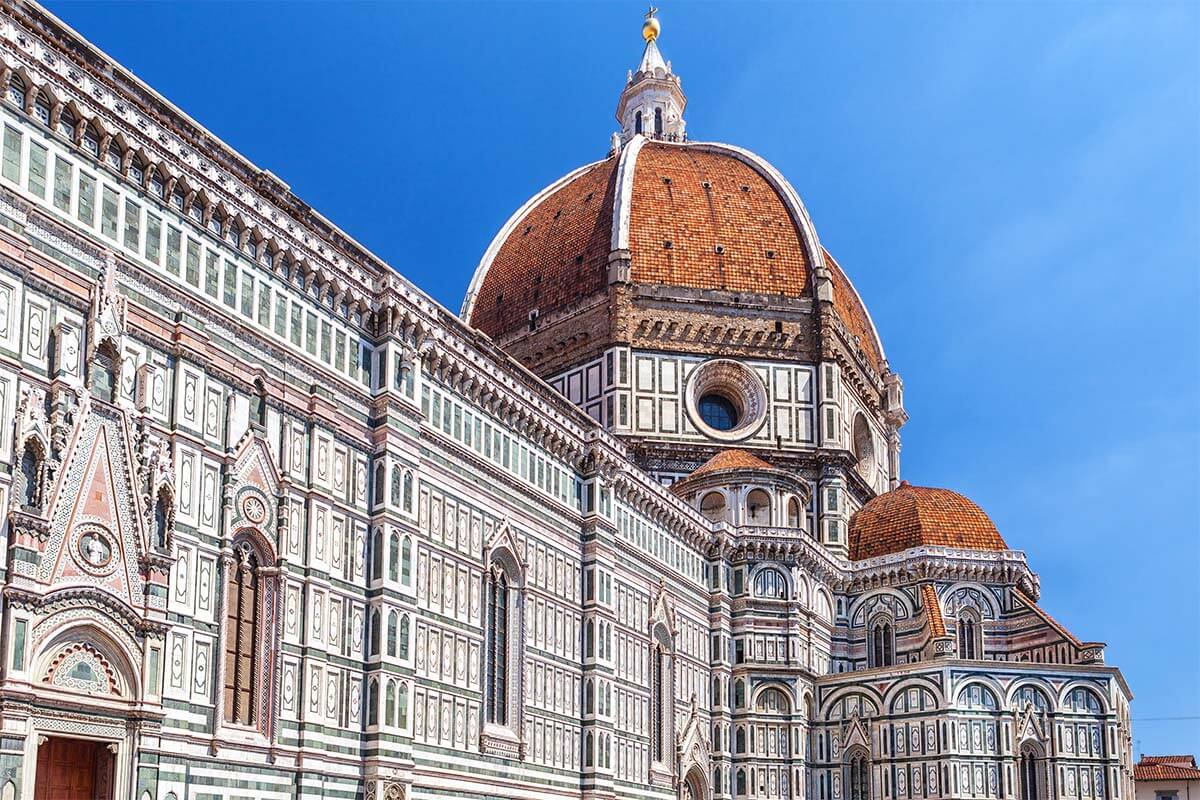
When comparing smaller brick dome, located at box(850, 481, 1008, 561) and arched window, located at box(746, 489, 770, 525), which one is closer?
arched window, located at box(746, 489, 770, 525)

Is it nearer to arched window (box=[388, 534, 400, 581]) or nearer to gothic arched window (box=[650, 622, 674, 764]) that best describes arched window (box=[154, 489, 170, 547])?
arched window (box=[388, 534, 400, 581])

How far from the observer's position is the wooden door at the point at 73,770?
20469 millimetres

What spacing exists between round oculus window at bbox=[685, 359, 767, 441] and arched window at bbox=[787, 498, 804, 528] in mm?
4385

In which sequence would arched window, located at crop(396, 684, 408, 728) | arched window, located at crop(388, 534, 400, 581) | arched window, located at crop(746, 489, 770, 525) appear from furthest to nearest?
arched window, located at crop(746, 489, 770, 525), arched window, located at crop(388, 534, 400, 581), arched window, located at crop(396, 684, 408, 728)

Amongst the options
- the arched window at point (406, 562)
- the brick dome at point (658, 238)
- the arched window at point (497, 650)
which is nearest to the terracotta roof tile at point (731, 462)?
the brick dome at point (658, 238)

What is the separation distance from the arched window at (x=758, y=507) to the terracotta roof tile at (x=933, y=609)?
20.6 ft

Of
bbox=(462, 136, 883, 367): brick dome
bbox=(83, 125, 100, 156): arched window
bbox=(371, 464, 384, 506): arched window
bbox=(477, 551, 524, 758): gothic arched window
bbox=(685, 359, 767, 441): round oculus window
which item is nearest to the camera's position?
bbox=(83, 125, 100, 156): arched window

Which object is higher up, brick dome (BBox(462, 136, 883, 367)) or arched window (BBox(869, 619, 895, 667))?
brick dome (BBox(462, 136, 883, 367))

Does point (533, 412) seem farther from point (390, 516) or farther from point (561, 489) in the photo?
point (390, 516)

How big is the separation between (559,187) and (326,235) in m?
35.5

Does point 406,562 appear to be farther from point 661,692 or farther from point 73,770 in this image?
point 661,692

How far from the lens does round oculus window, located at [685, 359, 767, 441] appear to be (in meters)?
53.3

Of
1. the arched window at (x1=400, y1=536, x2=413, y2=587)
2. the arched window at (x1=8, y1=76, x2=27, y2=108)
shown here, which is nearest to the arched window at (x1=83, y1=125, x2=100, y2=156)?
the arched window at (x1=8, y1=76, x2=27, y2=108)

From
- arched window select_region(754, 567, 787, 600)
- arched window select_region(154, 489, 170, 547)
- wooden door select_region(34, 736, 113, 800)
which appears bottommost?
wooden door select_region(34, 736, 113, 800)
